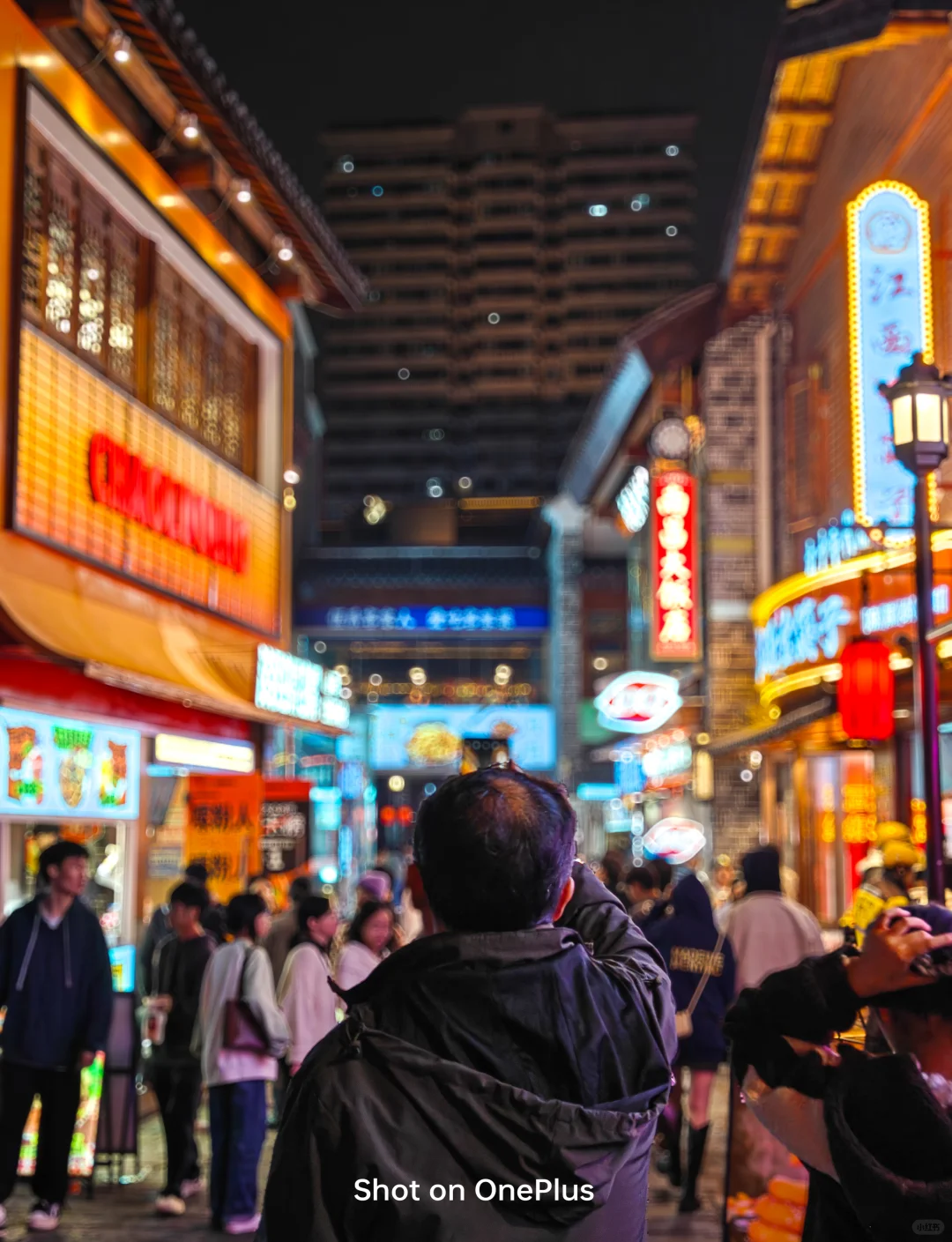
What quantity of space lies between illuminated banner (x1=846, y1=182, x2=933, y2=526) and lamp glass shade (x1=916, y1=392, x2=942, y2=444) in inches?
197

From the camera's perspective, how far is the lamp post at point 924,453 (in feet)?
30.0

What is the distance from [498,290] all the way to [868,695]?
3382 inches

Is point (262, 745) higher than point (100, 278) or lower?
lower

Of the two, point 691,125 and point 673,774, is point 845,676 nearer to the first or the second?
point 673,774

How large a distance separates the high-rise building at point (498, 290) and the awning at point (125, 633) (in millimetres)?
78384

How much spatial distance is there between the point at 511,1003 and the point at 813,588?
14.0 meters

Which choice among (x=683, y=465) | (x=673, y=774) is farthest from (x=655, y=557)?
(x=673, y=774)

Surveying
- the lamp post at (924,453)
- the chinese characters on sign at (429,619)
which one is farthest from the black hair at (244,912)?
the chinese characters on sign at (429,619)

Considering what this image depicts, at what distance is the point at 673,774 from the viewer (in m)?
27.4

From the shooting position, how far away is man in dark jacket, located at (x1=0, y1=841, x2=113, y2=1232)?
8.53 metres

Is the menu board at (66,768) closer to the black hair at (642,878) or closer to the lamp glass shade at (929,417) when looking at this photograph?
the black hair at (642,878)

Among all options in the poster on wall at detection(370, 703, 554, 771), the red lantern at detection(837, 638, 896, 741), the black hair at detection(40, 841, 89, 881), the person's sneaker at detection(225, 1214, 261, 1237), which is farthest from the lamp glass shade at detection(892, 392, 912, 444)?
the poster on wall at detection(370, 703, 554, 771)

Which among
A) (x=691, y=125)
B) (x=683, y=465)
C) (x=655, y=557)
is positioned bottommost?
(x=655, y=557)

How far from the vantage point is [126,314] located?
47.8 feet
